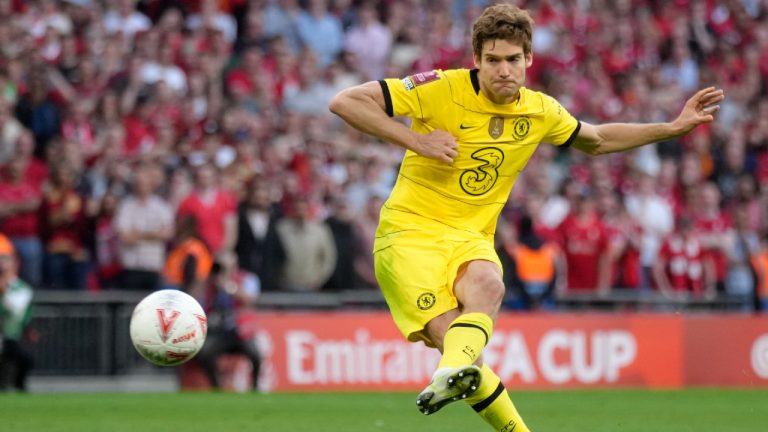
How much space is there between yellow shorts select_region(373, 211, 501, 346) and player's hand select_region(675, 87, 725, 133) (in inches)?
55.6

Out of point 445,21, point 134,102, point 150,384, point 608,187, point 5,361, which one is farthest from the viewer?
point 445,21

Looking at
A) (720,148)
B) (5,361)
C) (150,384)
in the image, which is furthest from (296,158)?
(720,148)

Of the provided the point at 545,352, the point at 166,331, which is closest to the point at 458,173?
the point at 166,331

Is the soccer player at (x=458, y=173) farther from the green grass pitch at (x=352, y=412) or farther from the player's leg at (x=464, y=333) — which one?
the green grass pitch at (x=352, y=412)

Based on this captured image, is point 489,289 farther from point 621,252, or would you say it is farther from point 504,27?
point 621,252

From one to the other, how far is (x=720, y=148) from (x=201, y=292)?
8731mm

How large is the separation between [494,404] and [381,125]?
5.18ft

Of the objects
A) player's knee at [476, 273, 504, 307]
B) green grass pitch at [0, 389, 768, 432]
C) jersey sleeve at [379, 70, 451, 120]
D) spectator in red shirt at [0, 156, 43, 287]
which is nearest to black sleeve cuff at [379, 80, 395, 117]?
jersey sleeve at [379, 70, 451, 120]

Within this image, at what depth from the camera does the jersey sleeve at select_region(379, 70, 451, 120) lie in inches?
303

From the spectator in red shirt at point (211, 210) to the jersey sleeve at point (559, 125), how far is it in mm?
7463

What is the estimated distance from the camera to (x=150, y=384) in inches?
596

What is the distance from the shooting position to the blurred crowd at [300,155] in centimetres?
1515

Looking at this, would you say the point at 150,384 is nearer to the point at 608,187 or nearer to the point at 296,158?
the point at 296,158

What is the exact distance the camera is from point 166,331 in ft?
27.6
